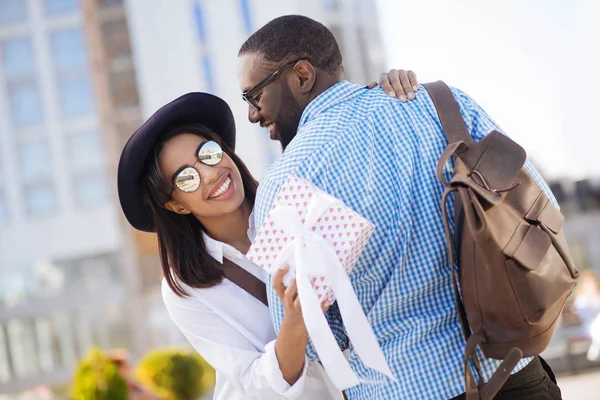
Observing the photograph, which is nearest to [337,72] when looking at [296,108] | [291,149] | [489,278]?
[296,108]

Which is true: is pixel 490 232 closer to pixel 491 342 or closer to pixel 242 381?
pixel 491 342

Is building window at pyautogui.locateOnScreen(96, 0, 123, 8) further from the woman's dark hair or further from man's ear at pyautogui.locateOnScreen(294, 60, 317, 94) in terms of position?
man's ear at pyautogui.locateOnScreen(294, 60, 317, 94)

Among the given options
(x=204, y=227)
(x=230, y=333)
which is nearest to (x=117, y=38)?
(x=204, y=227)

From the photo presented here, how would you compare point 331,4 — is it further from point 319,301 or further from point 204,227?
point 319,301

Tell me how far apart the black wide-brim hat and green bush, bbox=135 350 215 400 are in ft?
33.7

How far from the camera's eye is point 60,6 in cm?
3859

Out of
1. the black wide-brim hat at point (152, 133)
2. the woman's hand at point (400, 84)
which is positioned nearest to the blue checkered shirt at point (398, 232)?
the woman's hand at point (400, 84)

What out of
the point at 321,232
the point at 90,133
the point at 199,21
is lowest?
the point at 90,133

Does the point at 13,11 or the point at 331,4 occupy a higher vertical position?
the point at 13,11

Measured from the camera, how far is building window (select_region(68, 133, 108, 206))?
3791 centimetres

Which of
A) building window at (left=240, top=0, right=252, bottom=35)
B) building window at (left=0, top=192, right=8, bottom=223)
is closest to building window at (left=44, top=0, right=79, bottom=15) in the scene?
building window at (left=240, top=0, right=252, bottom=35)

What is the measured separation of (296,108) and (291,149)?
236 millimetres

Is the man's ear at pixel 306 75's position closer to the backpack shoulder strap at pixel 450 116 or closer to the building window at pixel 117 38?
the backpack shoulder strap at pixel 450 116

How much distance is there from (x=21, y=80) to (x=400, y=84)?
40.5 metres
